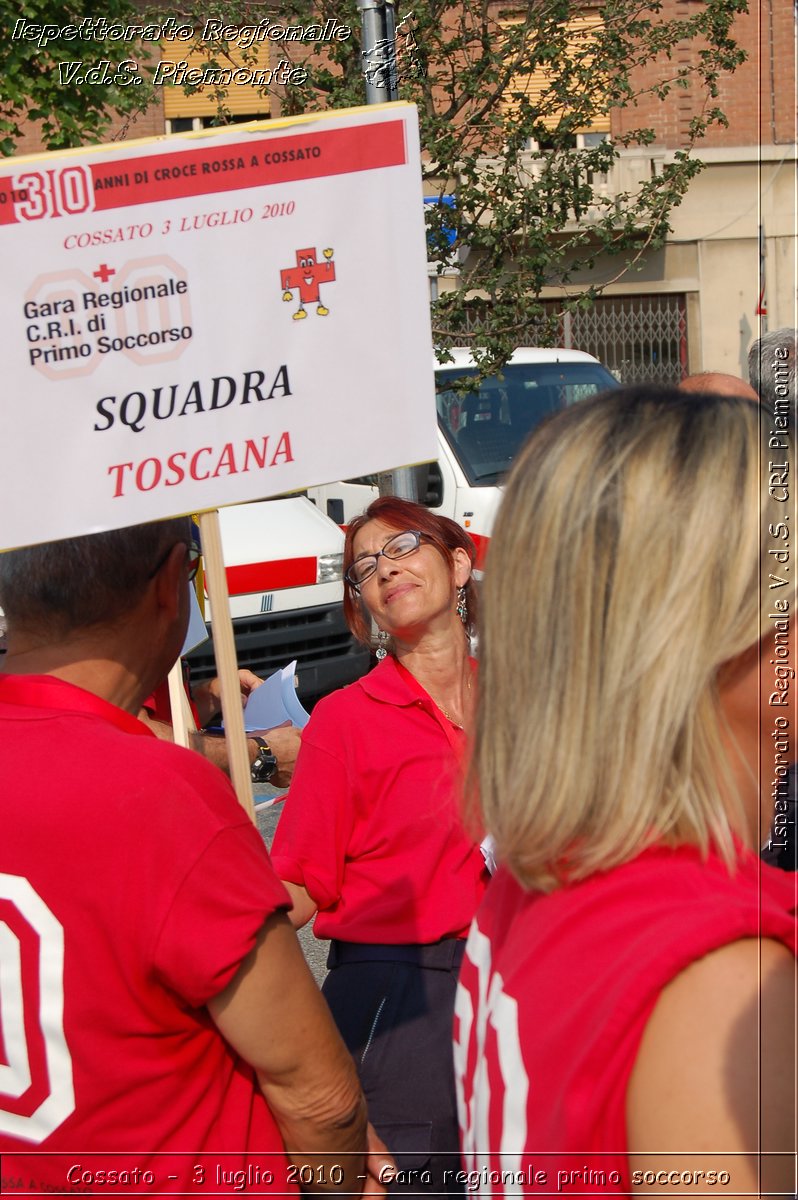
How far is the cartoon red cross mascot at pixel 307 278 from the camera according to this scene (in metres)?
1.82

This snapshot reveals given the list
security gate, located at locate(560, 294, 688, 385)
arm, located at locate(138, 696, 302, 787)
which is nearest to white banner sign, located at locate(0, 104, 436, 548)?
arm, located at locate(138, 696, 302, 787)

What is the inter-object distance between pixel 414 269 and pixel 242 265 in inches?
11.4

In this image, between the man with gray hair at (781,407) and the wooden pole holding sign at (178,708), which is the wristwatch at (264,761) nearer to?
the wooden pole holding sign at (178,708)

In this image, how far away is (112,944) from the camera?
54.2 inches

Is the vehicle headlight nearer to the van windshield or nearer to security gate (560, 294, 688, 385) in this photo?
the van windshield

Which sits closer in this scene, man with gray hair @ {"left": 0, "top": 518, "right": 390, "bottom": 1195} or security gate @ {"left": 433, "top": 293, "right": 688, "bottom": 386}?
man with gray hair @ {"left": 0, "top": 518, "right": 390, "bottom": 1195}

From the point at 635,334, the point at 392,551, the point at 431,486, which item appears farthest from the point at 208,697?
the point at 635,334

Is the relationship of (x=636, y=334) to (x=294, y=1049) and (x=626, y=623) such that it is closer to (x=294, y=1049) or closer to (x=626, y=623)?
(x=294, y=1049)

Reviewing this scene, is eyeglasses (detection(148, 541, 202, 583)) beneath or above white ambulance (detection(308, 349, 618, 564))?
above

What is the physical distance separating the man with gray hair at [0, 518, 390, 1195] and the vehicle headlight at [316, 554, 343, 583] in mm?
5996

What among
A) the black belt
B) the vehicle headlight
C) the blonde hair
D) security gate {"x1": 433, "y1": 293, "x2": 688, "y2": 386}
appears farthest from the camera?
security gate {"x1": 433, "y1": 293, "x2": 688, "y2": 386}

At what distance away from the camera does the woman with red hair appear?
218 cm

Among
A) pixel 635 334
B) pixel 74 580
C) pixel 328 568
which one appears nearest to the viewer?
pixel 74 580

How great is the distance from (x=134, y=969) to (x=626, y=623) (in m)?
0.70
